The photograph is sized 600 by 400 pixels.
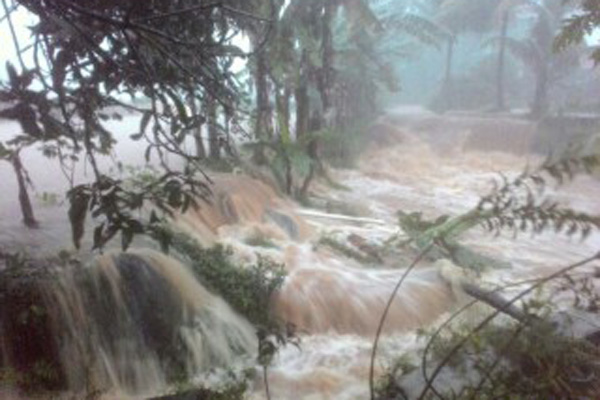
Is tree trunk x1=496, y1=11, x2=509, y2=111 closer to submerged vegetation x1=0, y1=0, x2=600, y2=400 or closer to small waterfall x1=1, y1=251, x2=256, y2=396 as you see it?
submerged vegetation x1=0, y1=0, x2=600, y2=400

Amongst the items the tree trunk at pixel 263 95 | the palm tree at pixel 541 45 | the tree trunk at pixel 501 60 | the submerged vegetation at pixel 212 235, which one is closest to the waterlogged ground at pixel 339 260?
the submerged vegetation at pixel 212 235

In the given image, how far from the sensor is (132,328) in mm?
5953

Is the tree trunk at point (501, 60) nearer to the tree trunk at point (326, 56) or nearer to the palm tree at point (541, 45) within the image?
the palm tree at point (541, 45)

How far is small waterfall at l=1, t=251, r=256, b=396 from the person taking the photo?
5.45 metres

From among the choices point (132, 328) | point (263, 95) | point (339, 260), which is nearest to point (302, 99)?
point (263, 95)

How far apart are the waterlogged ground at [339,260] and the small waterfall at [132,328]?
Answer: 47cm

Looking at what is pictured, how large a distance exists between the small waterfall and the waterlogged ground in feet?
1.53

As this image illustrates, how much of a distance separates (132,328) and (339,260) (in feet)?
11.8

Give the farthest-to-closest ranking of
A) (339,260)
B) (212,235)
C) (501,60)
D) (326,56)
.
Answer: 1. (501,60)
2. (326,56)
3. (339,260)
4. (212,235)

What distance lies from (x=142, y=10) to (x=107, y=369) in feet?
12.2

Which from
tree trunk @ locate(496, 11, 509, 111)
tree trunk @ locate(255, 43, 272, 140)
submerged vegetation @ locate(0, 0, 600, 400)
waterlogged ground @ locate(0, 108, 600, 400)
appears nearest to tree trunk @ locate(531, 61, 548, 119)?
tree trunk @ locate(496, 11, 509, 111)

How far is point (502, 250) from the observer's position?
9922 millimetres

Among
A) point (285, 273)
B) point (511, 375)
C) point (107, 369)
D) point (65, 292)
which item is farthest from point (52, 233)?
point (511, 375)

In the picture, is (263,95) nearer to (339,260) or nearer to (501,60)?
(339,260)
